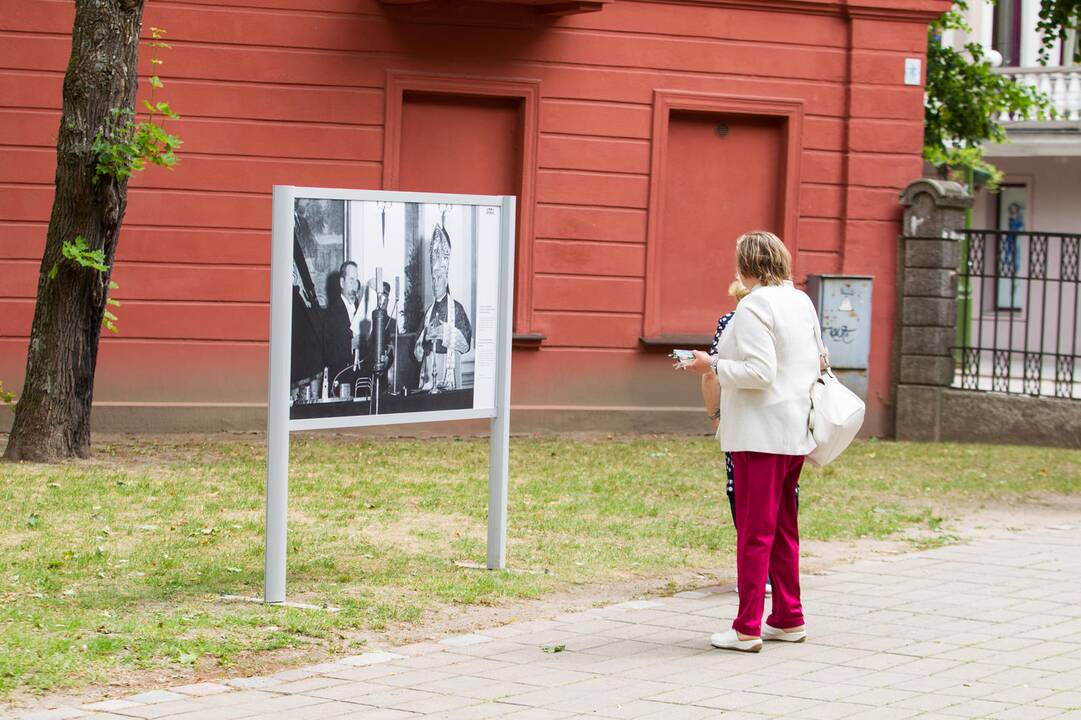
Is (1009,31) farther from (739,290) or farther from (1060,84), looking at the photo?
(739,290)

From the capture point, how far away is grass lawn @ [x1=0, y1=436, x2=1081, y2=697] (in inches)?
249

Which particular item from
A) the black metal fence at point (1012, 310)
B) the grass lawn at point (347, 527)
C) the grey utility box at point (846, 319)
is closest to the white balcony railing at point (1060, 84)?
the black metal fence at point (1012, 310)

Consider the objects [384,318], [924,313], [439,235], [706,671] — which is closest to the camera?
[706,671]

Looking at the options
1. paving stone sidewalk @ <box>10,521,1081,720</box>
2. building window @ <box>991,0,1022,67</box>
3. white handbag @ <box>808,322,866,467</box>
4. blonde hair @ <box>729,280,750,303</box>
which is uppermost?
building window @ <box>991,0,1022,67</box>

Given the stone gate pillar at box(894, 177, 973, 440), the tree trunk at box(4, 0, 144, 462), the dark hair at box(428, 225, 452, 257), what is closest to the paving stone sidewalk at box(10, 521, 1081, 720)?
the dark hair at box(428, 225, 452, 257)

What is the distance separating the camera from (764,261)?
651 centimetres

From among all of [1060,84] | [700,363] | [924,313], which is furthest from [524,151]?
[1060,84]

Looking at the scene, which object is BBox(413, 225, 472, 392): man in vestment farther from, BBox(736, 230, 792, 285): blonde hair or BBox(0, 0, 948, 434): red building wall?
BBox(0, 0, 948, 434): red building wall

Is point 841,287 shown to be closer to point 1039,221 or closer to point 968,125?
point 968,125

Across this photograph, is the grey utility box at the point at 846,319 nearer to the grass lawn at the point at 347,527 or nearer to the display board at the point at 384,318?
the grass lawn at the point at 347,527

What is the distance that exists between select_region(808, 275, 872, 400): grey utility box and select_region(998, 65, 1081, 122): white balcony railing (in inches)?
569

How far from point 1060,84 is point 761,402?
2464cm

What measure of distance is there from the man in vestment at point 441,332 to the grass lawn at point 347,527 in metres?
1.00

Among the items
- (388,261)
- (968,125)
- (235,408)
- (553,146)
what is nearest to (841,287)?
(553,146)
